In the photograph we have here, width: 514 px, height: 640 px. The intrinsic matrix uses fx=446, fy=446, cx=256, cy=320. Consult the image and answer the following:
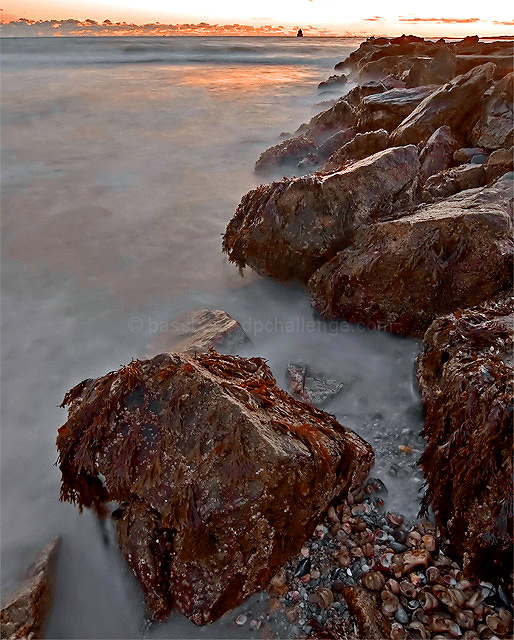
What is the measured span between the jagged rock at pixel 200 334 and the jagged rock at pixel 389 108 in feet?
19.9

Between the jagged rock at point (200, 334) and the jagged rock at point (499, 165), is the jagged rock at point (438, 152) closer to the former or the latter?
the jagged rock at point (499, 165)

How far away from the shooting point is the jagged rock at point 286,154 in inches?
385

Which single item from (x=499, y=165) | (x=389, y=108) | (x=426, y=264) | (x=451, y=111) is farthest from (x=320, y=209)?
(x=389, y=108)

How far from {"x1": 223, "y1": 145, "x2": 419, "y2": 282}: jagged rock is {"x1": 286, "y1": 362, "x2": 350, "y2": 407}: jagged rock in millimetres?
1246

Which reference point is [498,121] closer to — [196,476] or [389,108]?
[389,108]

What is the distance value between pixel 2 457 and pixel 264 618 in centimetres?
236

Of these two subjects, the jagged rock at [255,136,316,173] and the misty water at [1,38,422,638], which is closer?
the misty water at [1,38,422,638]

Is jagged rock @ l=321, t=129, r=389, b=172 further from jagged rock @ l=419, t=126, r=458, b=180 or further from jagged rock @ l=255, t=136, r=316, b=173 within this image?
jagged rock @ l=255, t=136, r=316, b=173

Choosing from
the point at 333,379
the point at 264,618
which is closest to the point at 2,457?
the point at 264,618

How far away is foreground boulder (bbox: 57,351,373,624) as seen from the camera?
2.19 metres

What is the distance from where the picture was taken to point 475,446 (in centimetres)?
241

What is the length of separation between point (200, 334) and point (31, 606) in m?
2.45

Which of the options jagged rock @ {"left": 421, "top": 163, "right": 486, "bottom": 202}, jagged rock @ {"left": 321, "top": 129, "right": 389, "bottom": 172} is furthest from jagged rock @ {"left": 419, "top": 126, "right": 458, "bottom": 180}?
jagged rock @ {"left": 321, "top": 129, "right": 389, "bottom": 172}

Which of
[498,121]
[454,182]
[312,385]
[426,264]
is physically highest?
[498,121]
